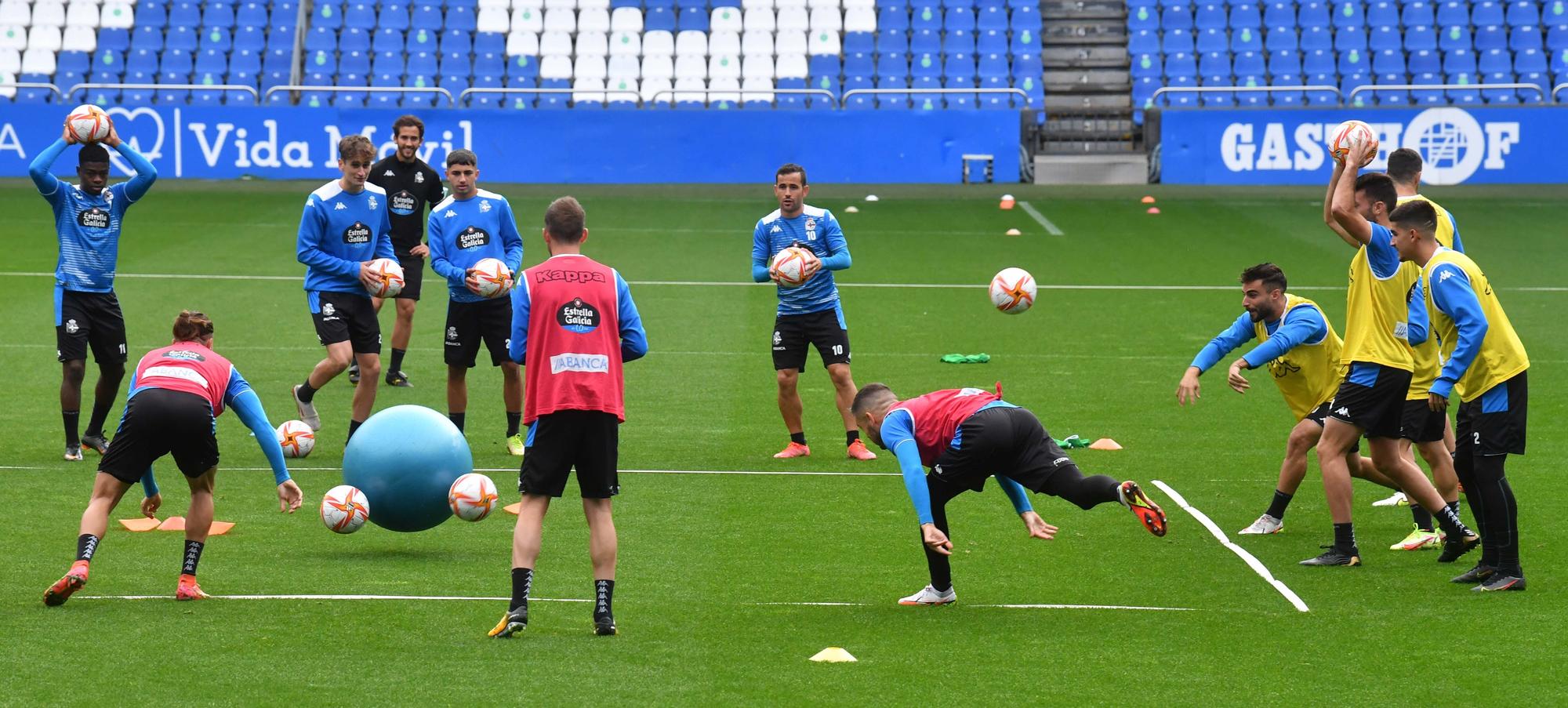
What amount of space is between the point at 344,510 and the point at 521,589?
2.06 meters

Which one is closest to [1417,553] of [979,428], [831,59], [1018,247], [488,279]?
[979,428]

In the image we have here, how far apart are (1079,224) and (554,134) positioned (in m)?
9.63

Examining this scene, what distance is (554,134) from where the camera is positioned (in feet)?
104

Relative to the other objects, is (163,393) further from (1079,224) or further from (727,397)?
(1079,224)

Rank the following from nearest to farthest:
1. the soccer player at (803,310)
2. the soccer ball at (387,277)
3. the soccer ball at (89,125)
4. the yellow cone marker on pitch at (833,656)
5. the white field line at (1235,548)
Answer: the yellow cone marker on pitch at (833,656) < the white field line at (1235,548) < the soccer ball at (89,125) < the soccer ball at (387,277) < the soccer player at (803,310)

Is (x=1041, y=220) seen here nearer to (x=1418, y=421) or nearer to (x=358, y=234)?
(x=358, y=234)

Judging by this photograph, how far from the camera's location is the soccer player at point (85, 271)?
39.2 ft

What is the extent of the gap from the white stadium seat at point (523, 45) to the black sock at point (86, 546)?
2830cm

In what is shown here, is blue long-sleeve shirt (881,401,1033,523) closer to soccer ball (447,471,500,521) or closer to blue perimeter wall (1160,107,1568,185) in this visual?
soccer ball (447,471,500,521)

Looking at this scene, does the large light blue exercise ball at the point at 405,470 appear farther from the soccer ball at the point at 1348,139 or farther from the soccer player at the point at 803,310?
the soccer ball at the point at 1348,139

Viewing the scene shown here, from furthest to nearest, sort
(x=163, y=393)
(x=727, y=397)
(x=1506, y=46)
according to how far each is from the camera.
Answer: (x=1506, y=46) < (x=727, y=397) < (x=163, y=393)

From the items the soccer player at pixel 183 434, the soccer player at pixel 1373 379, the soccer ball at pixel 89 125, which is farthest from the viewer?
the soccer ball at pixel 89 125

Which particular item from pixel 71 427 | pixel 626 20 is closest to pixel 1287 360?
pixel 71 427

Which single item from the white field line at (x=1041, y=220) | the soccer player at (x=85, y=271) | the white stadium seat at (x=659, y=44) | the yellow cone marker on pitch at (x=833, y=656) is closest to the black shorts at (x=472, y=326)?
the soccer player at (x=85, y=271)
